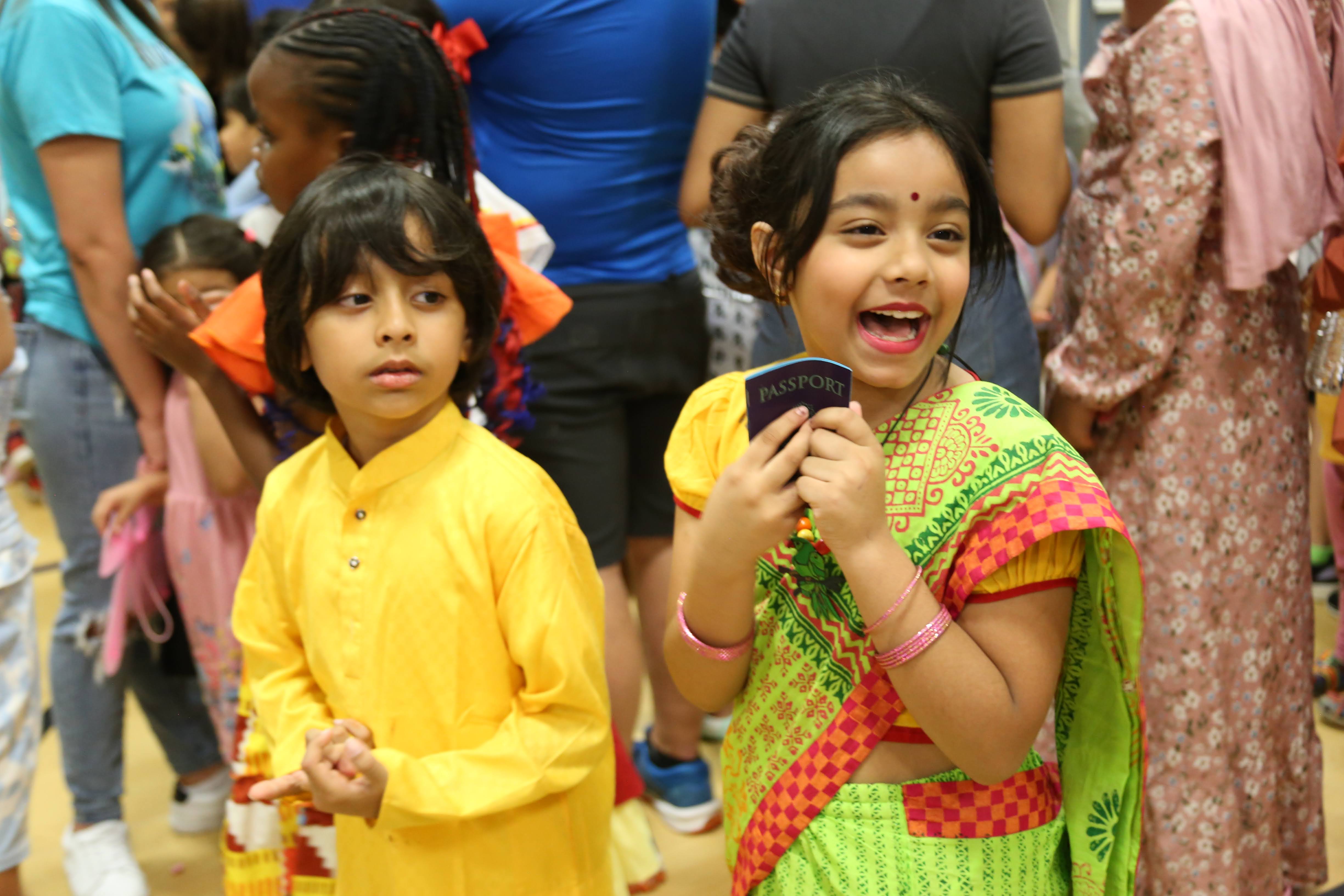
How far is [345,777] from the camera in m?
1.20

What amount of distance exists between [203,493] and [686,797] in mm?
1076

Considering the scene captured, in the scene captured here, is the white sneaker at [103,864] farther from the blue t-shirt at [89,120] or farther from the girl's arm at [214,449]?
the blue t-shirt at [89,120]

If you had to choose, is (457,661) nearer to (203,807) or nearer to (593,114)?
(593,114)

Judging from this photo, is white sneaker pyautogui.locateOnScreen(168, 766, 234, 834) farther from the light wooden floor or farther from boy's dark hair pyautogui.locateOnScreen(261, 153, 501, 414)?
boy's dark hair pyautogui.locateOnScreen(261, 153, 501, 414)

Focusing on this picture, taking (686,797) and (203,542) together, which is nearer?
(203,542)

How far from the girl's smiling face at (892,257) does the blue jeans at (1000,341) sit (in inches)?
23.2

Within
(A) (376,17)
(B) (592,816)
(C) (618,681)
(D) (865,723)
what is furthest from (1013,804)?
(A) (376,17)

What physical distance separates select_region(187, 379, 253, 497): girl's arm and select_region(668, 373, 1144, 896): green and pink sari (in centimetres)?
113

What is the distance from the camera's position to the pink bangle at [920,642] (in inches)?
36.4

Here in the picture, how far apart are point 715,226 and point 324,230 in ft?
1.47

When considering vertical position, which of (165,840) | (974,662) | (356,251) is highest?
(356,251)

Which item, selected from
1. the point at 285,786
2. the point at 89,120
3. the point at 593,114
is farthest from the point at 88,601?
the point at 593,114

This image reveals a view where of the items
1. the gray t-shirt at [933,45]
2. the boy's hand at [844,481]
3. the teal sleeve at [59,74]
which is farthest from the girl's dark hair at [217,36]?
the boy's hand at [844,481]

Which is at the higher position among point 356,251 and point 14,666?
point 356,251
